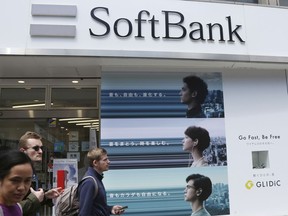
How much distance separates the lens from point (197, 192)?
6.23 metres

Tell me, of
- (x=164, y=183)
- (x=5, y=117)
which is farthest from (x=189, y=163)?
(x=5, y=117)

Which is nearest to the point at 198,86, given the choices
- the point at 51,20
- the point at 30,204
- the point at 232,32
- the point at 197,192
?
the point at 232,32

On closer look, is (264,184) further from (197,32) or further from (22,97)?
(22,97)

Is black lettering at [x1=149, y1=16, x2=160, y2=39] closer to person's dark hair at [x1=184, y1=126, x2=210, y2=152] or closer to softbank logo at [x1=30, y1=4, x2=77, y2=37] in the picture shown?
softbank logo at [x1=30, y1=4, x2=77, y2=37]

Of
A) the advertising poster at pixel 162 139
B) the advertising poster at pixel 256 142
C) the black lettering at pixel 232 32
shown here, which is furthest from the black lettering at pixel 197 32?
the advertising poster at pixel 256 142

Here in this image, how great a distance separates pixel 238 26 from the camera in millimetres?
6484

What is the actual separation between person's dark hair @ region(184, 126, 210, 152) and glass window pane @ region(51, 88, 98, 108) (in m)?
2.14

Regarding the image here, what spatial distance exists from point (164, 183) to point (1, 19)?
12.8ft

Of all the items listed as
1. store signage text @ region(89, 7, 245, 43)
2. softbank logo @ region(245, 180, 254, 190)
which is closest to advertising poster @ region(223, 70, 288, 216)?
softbank logo @ region(245, 180, 254, 190)

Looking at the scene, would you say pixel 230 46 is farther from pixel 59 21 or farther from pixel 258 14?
pixel 59 21

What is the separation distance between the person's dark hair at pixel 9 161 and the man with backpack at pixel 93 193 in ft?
5.83

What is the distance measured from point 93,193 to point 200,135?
10.6 ft

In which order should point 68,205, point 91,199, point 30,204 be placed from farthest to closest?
point 68,205 → point 91,199 → point 30,204

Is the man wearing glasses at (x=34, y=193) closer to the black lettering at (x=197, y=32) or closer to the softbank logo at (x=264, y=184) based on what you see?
the black lettering at (x=197, y=32)
